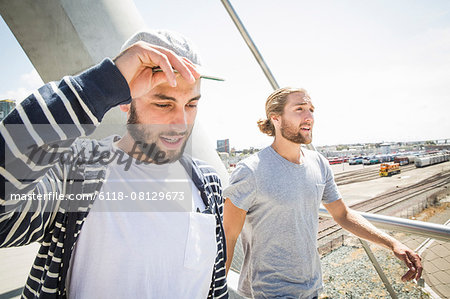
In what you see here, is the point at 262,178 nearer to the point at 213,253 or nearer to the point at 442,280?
the point at 213,253

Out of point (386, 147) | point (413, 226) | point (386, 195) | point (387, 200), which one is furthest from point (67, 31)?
point (386, 147)

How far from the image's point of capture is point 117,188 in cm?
86

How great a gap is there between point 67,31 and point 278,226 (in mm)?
2043

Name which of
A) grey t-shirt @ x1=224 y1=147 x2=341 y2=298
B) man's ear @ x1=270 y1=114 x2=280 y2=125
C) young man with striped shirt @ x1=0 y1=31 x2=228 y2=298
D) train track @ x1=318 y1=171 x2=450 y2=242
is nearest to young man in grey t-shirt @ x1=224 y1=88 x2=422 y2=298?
grey t-shirt @ x1=224 y1=147 x2=341 y2=298

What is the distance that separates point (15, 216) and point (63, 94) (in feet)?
1.14

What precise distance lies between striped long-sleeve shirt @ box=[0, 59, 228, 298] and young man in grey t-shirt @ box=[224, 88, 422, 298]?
2.73 feet

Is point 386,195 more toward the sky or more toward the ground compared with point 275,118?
more toward the ground

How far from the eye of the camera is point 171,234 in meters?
0.86

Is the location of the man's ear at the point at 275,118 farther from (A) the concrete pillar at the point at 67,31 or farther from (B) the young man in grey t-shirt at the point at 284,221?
(A) the concrete pillar at the point at 67,31

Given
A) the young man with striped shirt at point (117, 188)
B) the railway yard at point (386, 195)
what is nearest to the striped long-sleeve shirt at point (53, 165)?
the young man with striped shirt at point (117, 188)

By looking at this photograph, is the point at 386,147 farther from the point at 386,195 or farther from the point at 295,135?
the point at 295,135

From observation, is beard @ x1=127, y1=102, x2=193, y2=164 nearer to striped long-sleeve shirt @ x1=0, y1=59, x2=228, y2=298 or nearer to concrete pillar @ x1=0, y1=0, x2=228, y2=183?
striped long-sleeve shirt @ x1=0, y1=59, x2=228, y2=298

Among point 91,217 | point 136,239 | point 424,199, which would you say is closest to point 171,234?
point 136,239

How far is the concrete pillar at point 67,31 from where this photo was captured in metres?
1.67
